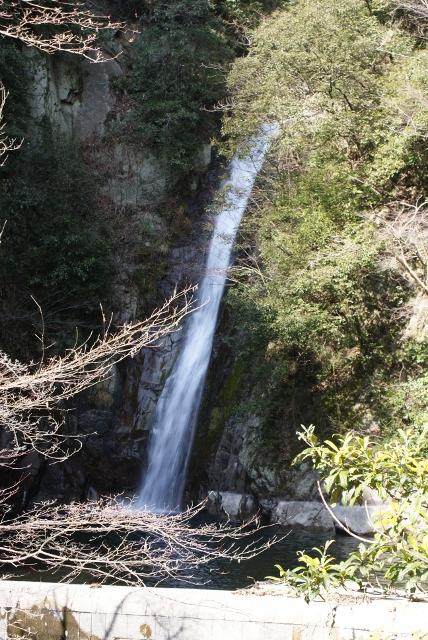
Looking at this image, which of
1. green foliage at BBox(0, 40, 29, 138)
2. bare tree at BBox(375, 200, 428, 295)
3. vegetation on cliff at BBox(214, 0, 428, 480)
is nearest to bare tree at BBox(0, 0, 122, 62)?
green foliage at BBox(0, 40, 29, 138)

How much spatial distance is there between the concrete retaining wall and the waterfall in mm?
9726

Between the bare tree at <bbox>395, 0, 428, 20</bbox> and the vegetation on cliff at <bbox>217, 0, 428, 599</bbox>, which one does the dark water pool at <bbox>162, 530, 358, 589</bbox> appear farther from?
the bare tree at <bbox>395, 0, 428, 20</bbox>

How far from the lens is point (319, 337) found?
13.3 meters

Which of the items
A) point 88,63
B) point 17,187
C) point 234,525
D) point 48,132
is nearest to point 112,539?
point 234,525

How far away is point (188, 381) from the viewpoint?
1619 centimetres

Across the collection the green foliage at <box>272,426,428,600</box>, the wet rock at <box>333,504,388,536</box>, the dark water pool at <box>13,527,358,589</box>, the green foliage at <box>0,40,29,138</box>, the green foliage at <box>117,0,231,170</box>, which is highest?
the green foliage at <box>117,0,231,170</box>

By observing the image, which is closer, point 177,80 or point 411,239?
point 411,239

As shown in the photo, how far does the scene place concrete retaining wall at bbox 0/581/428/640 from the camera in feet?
14.4

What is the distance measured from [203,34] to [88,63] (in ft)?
11.3

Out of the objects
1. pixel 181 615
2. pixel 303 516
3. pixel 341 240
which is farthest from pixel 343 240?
pixel 181 615

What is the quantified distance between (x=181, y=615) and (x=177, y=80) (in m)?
17.3

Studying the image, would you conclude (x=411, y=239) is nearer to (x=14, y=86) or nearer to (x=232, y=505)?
(x=232, y=505)

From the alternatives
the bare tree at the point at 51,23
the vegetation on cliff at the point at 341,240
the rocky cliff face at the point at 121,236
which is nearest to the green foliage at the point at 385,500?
the bare tree at the point at 51,23

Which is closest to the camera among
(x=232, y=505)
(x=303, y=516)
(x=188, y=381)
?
(x=303, y=516)
